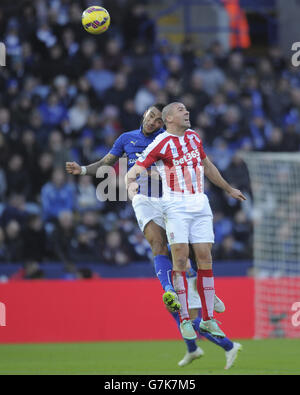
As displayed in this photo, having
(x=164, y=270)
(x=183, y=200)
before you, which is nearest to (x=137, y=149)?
(x=183, y=200)

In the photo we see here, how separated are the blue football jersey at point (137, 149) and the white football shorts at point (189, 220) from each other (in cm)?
72

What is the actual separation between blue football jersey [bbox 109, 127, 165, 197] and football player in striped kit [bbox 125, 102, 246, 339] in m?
0.65

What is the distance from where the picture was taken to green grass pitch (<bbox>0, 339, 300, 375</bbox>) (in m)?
9.23

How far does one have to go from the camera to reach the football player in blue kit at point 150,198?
32.0 ft

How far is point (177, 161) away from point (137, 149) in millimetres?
1054

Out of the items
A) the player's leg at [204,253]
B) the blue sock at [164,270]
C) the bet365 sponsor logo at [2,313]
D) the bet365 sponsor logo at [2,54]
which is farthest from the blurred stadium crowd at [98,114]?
the player's leg at [204,253]

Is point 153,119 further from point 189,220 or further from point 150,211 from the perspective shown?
point 189,220

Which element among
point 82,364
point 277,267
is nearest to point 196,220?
point 82,364

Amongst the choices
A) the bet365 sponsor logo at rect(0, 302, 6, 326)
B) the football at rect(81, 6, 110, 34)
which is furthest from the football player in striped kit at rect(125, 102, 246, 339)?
the bet365 sponsor logo at rect(0, 302, 6, 326)

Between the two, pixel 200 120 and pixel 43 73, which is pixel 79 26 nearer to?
pixel 43 73

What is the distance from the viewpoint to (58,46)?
18297 millimetres

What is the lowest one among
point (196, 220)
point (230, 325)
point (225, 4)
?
point (230, 325)

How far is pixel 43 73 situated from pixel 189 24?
5519 millimetres

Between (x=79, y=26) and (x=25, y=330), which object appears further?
(x=79, y=26)
